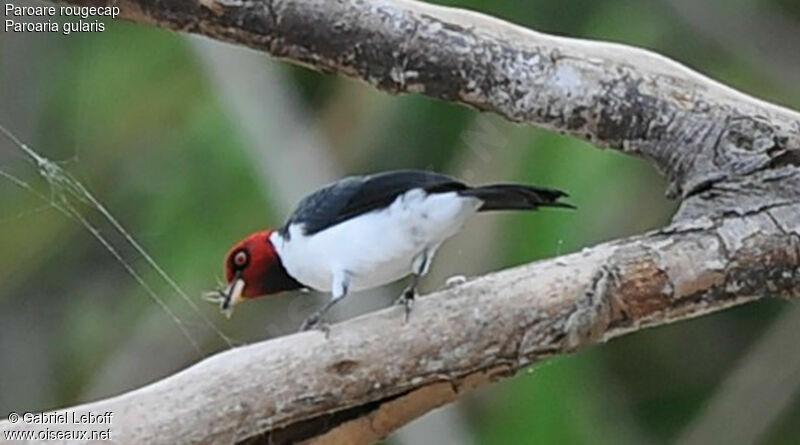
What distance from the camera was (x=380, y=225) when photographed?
27.3 inches

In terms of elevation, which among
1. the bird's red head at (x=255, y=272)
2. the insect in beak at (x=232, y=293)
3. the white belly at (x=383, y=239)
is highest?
the white belly at (x=383, y=239)

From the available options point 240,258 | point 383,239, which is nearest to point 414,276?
point 383,239

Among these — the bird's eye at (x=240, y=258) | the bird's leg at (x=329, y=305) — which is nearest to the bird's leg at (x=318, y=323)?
the bird's leg at (x=329, y=305)

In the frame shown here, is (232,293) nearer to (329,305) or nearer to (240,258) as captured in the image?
(240,258)

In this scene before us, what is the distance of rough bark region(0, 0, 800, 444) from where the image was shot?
0.62 metres

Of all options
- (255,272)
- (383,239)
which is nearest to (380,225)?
(383,239)

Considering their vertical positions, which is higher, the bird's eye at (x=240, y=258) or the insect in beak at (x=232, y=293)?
the bird's eye at (x=240, y=258)

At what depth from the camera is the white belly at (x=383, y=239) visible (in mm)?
683

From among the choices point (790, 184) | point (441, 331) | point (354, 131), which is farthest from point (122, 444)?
point (354, 131)

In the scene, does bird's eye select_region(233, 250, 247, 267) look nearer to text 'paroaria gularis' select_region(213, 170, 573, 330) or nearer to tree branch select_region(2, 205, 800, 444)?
text 'paroaria gularis' select_region(213, 170, 573, 330)

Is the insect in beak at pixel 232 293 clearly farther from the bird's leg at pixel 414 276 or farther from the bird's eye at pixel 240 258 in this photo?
the bird's leg at pixel 414 276

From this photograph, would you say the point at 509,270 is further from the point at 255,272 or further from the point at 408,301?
the point at 255,272

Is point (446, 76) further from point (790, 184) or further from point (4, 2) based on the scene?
point (4, 2)

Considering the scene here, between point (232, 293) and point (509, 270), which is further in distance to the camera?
point (232, 293)
